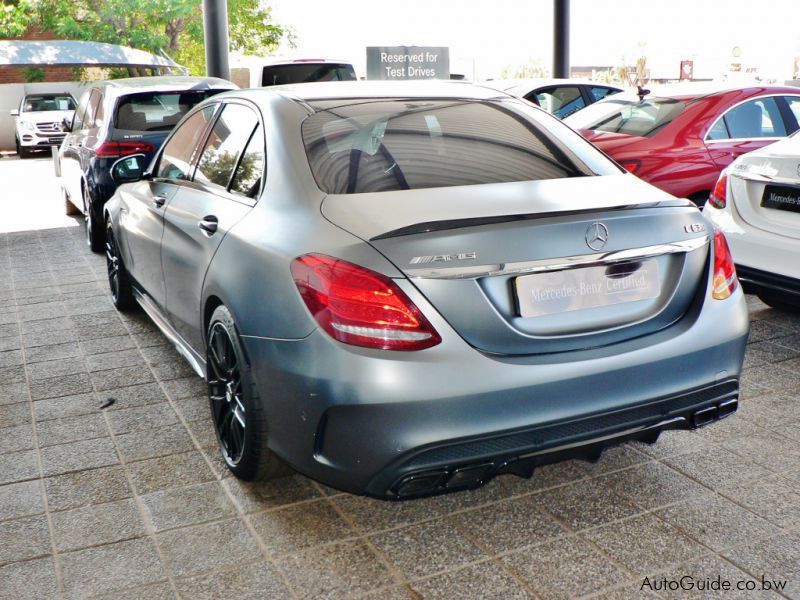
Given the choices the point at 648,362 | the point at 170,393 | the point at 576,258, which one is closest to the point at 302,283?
the point at 576,258

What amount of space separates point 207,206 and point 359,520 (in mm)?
1500

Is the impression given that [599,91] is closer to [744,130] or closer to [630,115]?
[630,115]

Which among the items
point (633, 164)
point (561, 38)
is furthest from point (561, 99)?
point (633, 164)

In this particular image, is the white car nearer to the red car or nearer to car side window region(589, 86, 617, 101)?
the red car

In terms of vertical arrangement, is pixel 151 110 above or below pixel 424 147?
above

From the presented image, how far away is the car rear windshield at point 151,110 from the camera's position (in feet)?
26.7

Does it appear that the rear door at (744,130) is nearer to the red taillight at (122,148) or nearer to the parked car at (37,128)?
the red taillight at (122,148)

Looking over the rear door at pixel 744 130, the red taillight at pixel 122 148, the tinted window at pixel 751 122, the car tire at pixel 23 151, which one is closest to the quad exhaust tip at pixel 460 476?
the rear door at pixel 744 130

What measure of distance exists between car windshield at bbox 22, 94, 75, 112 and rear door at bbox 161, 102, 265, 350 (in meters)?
22.1

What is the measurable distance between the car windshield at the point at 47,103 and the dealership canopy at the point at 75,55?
2997mm

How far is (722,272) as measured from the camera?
10.1ft

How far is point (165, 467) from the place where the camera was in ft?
12.1

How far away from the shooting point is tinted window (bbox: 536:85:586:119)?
12.1m

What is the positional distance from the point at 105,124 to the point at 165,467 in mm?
5361
